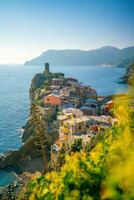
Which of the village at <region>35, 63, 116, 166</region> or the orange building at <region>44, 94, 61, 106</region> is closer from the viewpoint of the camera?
the village at <region>35, 63, 116, 166</region>

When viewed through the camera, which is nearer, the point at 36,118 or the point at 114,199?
the point at 114,199

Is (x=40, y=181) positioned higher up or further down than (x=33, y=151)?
higher up

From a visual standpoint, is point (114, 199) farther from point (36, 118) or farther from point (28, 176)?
point (28, 176)

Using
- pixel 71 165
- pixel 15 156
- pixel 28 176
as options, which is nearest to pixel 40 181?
pixel 71 165

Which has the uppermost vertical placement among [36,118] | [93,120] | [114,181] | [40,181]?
[114,181]

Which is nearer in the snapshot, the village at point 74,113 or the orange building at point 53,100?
the village at point 74,113

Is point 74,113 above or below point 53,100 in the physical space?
below

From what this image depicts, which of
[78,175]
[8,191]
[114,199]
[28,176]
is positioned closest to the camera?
[114,199]

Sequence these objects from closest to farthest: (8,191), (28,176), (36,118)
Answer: (36,118)
(8,191)
(28,176)
